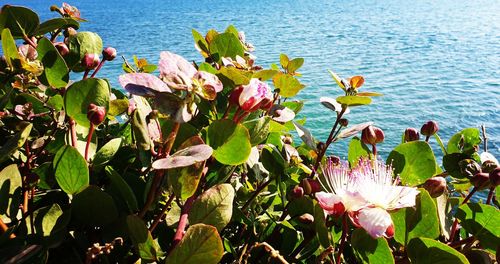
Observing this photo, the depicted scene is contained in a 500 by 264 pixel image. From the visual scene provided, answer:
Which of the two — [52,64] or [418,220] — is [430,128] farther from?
[52,64]

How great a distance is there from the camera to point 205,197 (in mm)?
383

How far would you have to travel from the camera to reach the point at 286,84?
0.61m

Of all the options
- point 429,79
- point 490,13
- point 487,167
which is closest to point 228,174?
point 487,167

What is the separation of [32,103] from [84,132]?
4.6 inches

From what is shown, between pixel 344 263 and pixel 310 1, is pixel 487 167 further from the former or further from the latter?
pixel 310 1

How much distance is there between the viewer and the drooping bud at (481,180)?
0.50m

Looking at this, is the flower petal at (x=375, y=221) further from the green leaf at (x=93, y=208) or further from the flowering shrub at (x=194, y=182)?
the green leaf at (x=93, y=208)

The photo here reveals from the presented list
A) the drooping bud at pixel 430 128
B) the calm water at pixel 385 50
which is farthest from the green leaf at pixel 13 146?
the calm water at pixel 385 50

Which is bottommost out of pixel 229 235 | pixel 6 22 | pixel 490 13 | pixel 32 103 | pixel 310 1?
pixel 310 1

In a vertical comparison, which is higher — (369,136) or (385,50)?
(369,136)

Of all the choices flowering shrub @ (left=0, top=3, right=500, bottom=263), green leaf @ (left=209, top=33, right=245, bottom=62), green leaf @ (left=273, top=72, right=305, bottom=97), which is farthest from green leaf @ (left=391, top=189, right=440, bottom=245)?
green leaf @ (left=209, top=33, right=245, bottom=62)

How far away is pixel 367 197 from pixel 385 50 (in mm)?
4992

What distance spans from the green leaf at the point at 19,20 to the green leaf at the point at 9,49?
7 centimetres

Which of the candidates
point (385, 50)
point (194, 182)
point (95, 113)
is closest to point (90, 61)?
point (95, 113)
